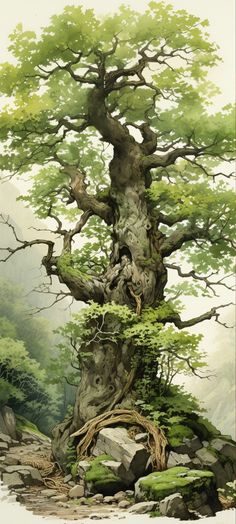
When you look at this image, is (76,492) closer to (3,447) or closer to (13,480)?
(13,480)

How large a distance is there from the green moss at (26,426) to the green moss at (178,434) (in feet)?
15.5

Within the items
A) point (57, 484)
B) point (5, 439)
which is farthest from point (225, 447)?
point (5, 439)

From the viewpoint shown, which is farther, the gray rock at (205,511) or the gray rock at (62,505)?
the gray rock at (62,505)

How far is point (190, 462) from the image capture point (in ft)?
21.7

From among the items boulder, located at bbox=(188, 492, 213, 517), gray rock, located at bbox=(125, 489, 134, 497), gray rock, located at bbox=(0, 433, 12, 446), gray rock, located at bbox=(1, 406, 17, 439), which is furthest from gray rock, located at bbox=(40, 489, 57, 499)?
gray rock, located at bbox=(1, 406, 17, 439)

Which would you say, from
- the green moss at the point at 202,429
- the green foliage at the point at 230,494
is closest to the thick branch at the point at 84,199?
the green moss at the point at 202,429

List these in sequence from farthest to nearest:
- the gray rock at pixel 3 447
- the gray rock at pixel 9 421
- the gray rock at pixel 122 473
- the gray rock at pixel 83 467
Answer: the gray rock at pixel 9 421, the gray rock at pixel 3 447, the gray rock at pixel 83 467, the gray rock at pixel 122 473

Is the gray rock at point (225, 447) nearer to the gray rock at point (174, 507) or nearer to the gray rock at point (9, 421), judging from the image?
the gray rock at point (174, 507)

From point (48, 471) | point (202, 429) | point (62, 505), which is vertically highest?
point (202, 429)

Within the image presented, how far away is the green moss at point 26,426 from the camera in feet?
35.9

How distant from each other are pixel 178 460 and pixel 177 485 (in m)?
1.05

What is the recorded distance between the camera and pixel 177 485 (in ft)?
18.3

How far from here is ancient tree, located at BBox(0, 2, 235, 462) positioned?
7375 mm

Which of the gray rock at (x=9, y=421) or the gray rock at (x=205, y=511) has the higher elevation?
the gray rock at (x=9, y=421)
